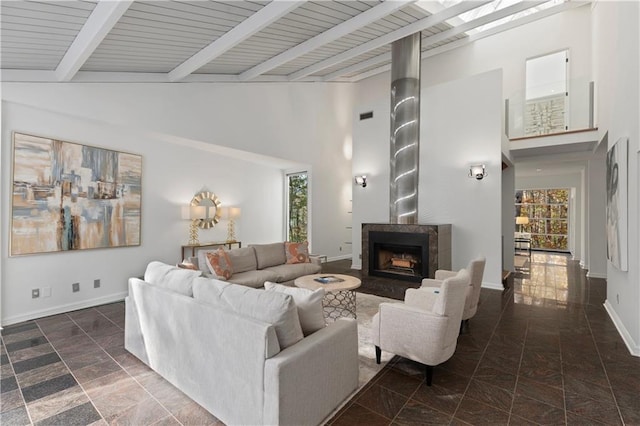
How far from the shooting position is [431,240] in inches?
205

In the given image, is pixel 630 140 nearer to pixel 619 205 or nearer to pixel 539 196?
pixel 619 205

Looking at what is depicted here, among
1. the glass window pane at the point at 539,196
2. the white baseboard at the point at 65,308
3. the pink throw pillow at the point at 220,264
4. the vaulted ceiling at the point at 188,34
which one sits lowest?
the white baseboard at the point at 65,308

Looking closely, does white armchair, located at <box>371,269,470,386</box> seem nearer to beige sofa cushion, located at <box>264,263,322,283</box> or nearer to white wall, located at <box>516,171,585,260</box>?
beige sofa cushion, located at <box>264,263,322,283</box>

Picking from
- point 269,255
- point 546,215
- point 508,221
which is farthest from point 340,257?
point 546,215

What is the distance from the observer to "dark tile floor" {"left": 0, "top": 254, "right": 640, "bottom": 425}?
6.79 feet

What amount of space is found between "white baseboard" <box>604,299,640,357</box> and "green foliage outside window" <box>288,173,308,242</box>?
602 cm

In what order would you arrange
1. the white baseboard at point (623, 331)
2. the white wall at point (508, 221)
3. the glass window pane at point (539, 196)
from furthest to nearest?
the glass window pane at point (539, 196)
the white wall at point (508, 221)
the white baseboard at point (623, 331)

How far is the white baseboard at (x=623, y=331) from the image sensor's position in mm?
2969

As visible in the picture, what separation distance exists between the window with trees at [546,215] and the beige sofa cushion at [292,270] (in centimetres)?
1023

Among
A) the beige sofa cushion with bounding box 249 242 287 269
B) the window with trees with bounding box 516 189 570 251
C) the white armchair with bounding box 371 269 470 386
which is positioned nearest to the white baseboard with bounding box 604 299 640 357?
the white armchair with bounding box 371 269 470 386

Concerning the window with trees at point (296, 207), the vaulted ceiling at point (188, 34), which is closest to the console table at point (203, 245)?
the window with trees at point (296, 207)

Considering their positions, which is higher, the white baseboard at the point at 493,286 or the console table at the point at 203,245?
the console table at the point at 203,245

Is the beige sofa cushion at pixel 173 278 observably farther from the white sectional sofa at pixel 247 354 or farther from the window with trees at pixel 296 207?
the window with trees at pixel 296 207

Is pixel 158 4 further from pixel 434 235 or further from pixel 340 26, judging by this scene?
pixel 434 235
